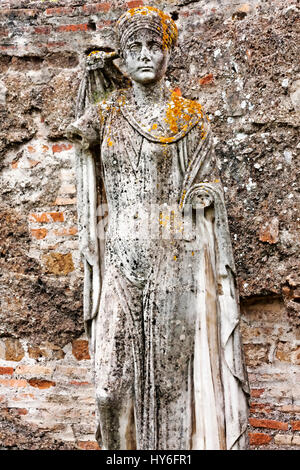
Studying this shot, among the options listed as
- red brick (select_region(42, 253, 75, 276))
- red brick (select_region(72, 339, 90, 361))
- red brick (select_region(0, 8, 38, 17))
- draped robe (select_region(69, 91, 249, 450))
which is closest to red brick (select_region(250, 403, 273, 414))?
red brick (select_region(72, 339, 90, 361))

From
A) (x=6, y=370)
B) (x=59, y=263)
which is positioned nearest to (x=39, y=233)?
(x=59, y=263)

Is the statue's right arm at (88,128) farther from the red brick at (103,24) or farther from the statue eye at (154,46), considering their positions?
the red brick at (103,24)

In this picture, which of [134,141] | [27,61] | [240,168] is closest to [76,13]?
[27,61]

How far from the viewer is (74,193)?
16.4ft

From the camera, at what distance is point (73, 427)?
481 centimetres

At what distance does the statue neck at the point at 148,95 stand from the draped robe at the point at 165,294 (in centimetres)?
7

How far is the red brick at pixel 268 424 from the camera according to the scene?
462 cm

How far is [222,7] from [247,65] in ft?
1.49

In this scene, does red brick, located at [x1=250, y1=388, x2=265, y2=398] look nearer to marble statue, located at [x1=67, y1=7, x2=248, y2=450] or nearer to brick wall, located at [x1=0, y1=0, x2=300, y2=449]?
brick wall, located at [x1=0, y1=0, x2=300, y2=449]

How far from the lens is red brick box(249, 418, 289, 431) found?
15.1 feet

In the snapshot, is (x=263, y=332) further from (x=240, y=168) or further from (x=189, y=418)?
(x=189, y=418)

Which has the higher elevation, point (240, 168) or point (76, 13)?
point (76, 13)

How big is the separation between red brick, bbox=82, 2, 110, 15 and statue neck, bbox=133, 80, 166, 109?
175cm

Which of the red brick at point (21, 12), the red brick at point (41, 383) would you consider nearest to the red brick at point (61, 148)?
the red brick at point (21, 12)
